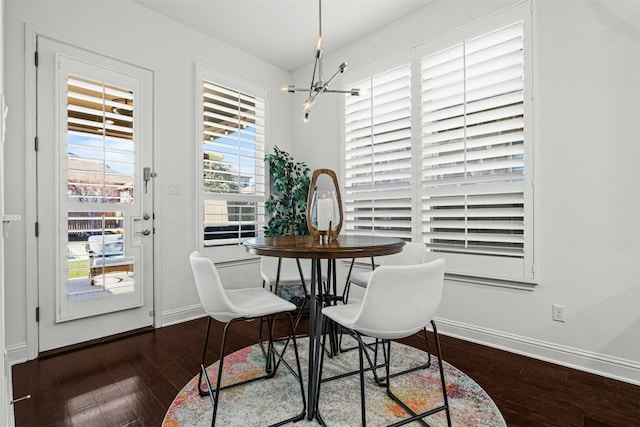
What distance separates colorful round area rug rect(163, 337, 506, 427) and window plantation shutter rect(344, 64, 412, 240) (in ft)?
4.62

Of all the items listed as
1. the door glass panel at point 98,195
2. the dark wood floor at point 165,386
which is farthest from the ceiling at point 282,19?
the dark wood floor at point 165,386

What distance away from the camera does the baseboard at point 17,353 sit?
2.40 meters

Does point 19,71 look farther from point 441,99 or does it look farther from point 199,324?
point 441,99

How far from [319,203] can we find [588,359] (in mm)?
2097

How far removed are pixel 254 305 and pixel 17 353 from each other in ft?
6.39

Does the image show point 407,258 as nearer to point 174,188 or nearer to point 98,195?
point 174,188

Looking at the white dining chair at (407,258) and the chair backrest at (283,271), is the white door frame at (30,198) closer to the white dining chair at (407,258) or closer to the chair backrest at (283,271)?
the chair backrest at (283,271)

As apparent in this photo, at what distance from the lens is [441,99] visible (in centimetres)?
293

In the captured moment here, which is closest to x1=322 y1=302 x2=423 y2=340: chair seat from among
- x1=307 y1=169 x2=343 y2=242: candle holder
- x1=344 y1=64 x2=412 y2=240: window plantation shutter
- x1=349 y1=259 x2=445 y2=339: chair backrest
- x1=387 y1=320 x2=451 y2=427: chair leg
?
x1=349 y1=259 x2=445 y2=339: chair backrest

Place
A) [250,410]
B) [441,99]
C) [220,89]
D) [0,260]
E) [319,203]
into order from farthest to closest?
[220,89] → [441,99] → [319,203] → [250,410] → [0,260]

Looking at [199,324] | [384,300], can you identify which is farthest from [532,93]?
[199,324]

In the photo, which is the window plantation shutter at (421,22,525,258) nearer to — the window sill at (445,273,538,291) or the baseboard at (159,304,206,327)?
the window sill at (445,273,538,291)

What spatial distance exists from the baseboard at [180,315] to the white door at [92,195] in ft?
0.44

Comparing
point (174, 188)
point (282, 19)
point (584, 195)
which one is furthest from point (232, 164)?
point (584, 195)
